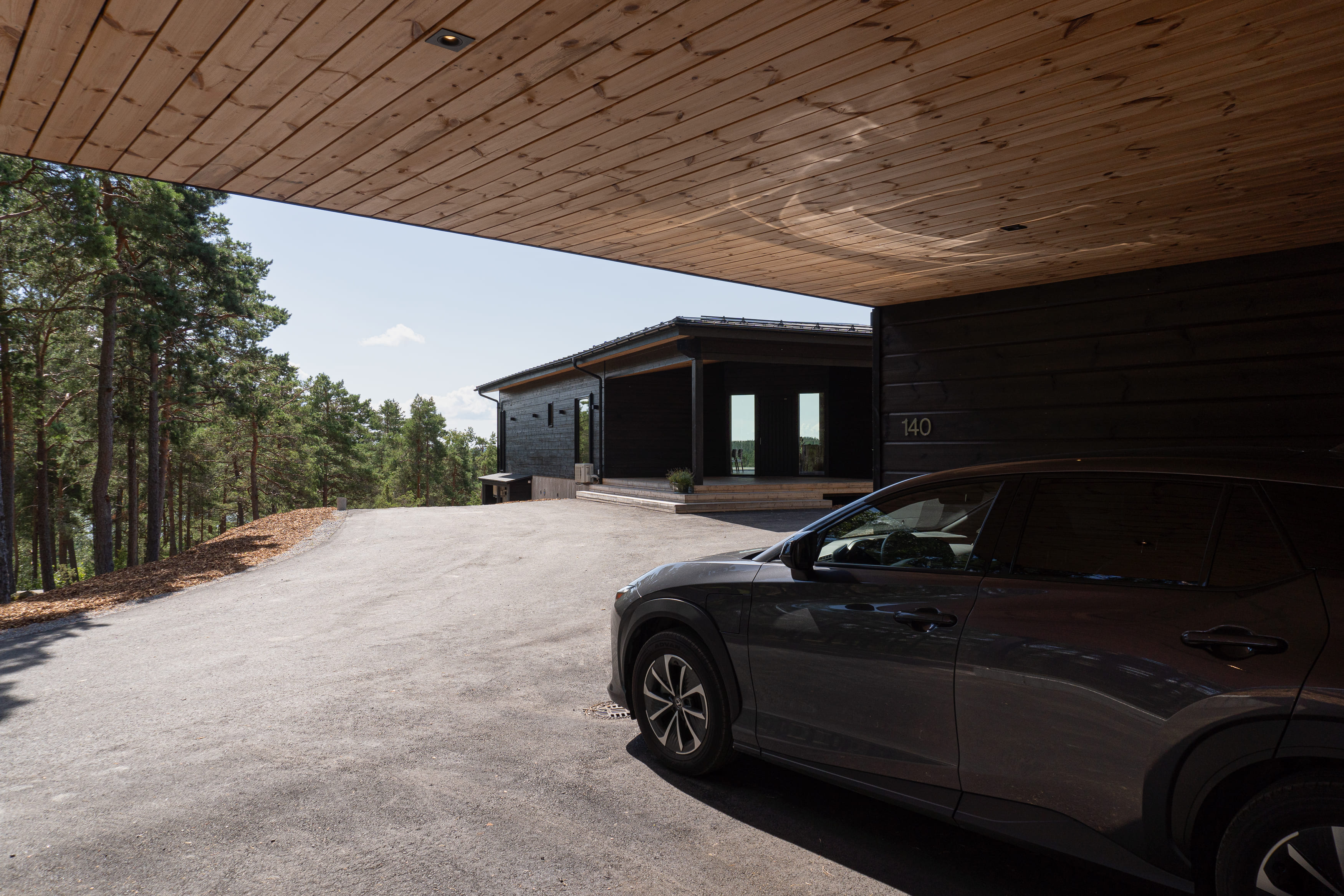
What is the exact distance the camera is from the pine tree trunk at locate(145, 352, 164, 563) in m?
20.7

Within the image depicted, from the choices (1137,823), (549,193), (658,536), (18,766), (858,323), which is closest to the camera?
(1137,823)

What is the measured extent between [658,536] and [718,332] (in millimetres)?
6336

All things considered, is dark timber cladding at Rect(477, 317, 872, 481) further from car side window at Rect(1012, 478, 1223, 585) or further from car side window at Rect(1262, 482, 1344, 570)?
car side window at Rect(1262, 482, 1344, 570)

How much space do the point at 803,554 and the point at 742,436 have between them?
19862 millimetres

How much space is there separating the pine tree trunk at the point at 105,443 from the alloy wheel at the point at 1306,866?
70.8 ft

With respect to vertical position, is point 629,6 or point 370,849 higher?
point 629,6

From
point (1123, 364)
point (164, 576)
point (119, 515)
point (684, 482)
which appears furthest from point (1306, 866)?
point (119, 515)

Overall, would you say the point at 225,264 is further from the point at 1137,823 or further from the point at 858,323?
the point at 1137,823

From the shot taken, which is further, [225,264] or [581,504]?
[225,264]

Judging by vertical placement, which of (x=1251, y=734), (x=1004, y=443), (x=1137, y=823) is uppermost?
(x=1004, y=443)

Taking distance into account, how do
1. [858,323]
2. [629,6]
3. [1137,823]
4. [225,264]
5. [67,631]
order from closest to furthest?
[1137,823] → [629,6] → [67,631] → [858,323] → [225,264]

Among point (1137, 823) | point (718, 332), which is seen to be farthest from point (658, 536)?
point (1137, 823)

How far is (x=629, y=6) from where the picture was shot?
106 inches

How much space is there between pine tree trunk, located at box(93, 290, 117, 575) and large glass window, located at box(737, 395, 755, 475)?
649 inches
